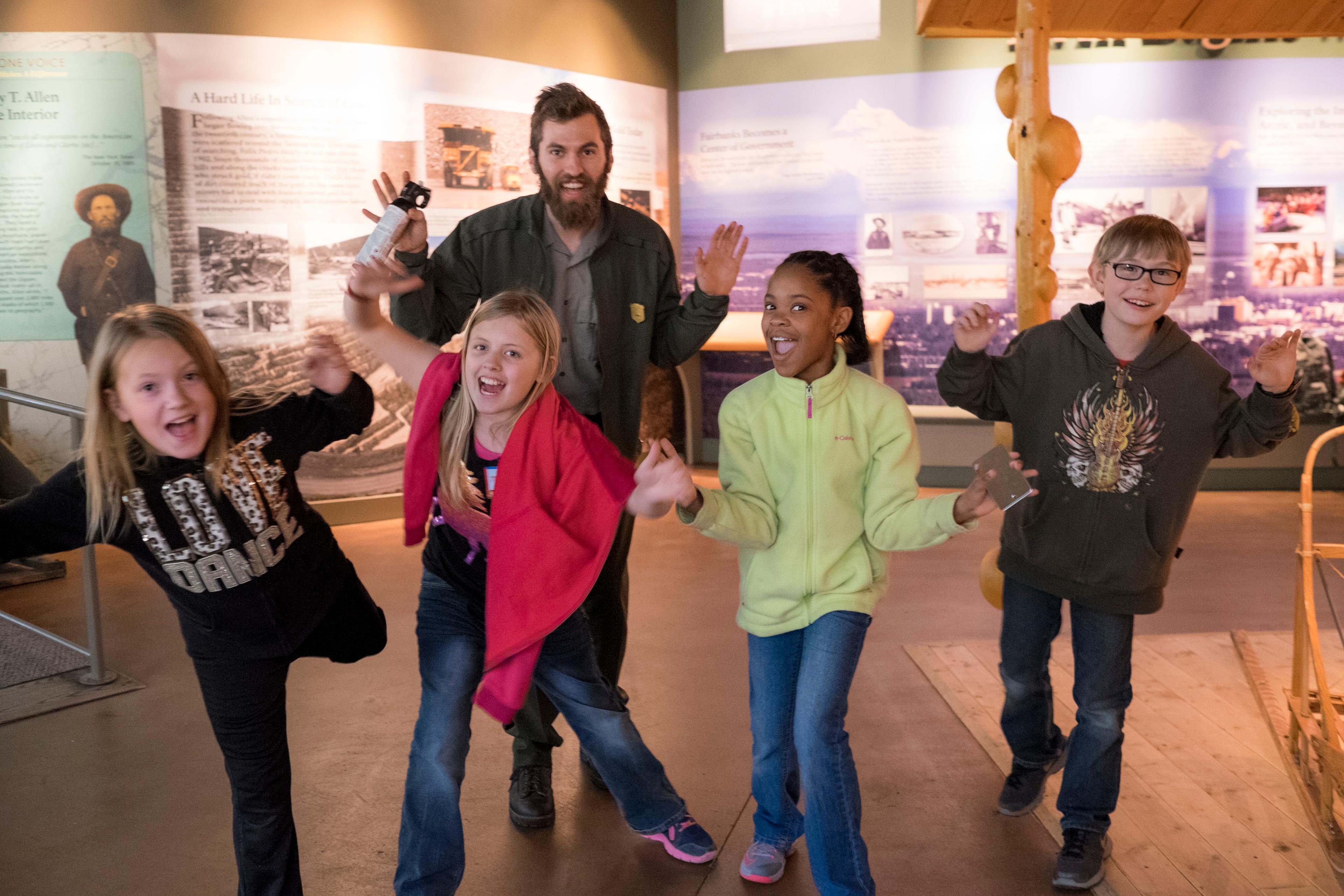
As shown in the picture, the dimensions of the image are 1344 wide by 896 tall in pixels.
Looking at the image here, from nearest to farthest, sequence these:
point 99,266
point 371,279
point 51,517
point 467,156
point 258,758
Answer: point 51,517
point 258,758
point 371,279
point 99,266
point 467,156

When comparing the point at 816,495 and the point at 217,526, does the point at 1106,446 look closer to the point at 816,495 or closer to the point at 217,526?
the point at 816,495

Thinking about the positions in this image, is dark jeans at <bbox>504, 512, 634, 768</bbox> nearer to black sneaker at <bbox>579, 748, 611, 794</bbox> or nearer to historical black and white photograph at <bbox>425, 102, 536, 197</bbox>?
black sneaker at <bbox>579, 748, 611, 794</bbox>

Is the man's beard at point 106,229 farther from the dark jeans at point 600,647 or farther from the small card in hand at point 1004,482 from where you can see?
the small card in hand at point 1004,482

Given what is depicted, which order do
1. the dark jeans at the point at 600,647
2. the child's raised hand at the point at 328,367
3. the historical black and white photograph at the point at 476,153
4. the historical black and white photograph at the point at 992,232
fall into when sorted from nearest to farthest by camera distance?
the child's raised hand at the point at 328,367
the dark jeans at the point at 600,647
the historical black and white photograph at the point at 476,153
the historical black and white photograph at the point at 992,232

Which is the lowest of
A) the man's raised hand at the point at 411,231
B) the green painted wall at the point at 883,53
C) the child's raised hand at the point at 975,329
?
the child's raised hand at the point at 975,329

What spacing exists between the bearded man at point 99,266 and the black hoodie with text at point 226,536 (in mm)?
4511


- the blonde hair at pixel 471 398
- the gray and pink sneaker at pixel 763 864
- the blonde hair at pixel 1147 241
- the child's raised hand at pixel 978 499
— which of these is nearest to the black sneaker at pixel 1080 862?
the gray and pink sneaker at pixel 763 864

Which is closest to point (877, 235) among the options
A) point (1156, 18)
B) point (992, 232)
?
point (992, 232)

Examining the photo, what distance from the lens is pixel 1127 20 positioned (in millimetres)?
4465

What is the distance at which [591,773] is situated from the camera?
3090 millimetres

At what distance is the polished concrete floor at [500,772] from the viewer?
2.58 metres

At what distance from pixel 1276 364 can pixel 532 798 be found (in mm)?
2048

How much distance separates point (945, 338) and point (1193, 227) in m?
1.81

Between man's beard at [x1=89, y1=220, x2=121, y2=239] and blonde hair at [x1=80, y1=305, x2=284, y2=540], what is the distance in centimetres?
456
